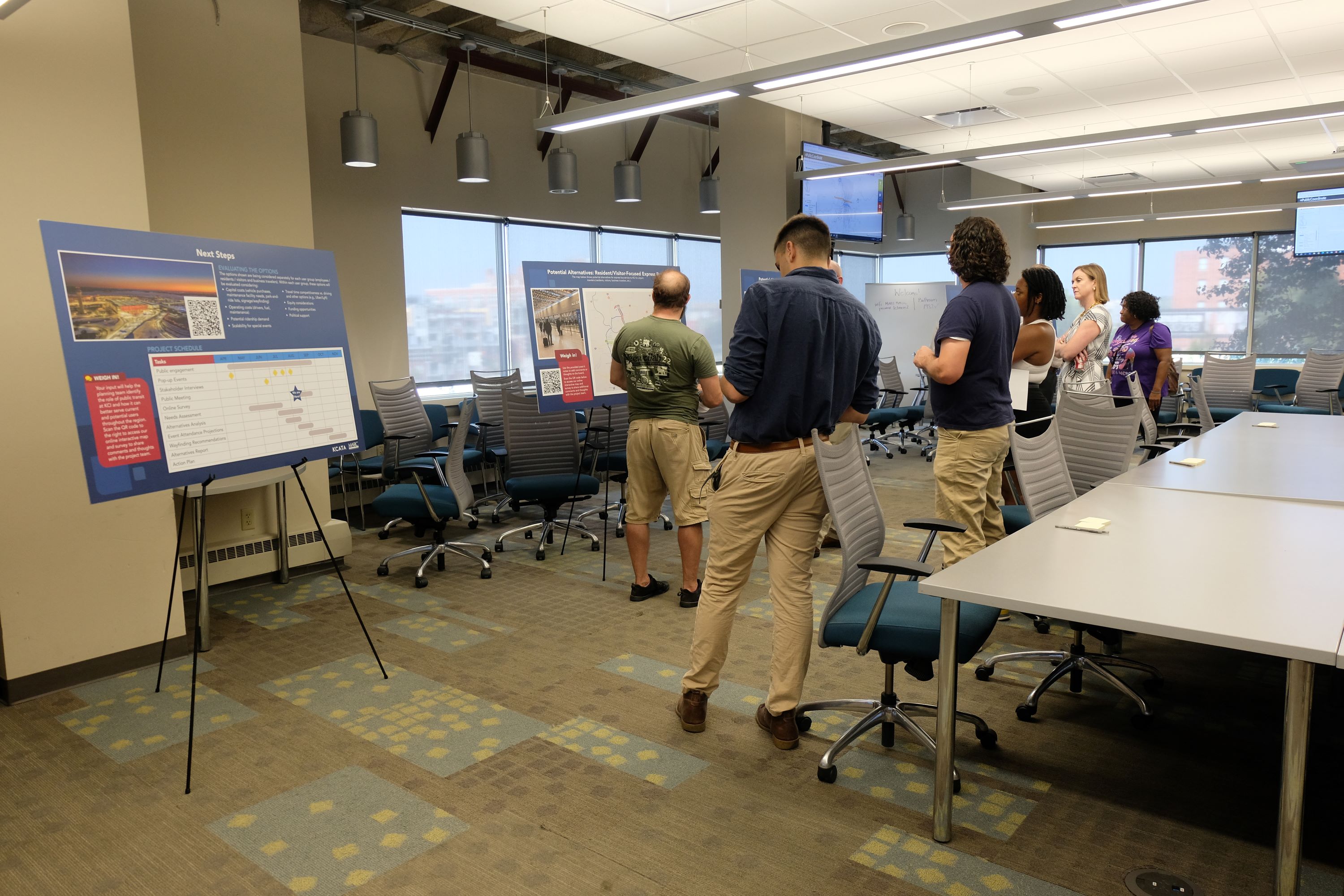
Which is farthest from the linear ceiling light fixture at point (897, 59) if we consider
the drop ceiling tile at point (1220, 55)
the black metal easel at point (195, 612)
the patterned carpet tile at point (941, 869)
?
the patterned carpet tile at point (941, 869)

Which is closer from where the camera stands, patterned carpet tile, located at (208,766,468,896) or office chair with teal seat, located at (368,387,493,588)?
patterned carpet tile, located at (208,766,468,896)

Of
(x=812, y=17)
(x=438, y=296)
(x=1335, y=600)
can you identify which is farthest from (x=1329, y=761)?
(x=438, y=296)

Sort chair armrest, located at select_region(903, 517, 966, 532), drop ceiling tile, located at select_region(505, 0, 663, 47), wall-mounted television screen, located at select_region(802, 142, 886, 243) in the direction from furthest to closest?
wall-mounted television screen, located at select_region(802, 142, 886, 243), drop ceiling tile, located at select_region(505, 0, 663, 47), chair armrest, located at select_region(903, 517, 966, 532)

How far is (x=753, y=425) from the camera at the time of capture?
2.75 meters

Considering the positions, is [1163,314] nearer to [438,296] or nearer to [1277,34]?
[1277,34]

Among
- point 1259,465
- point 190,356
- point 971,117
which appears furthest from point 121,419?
point 971,117

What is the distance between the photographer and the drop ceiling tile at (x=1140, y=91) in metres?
6.89

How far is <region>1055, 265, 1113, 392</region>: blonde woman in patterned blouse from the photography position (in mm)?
4602

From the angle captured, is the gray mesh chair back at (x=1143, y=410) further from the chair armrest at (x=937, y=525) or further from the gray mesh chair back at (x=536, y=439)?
the gray mesh chair back at (x=536, y=439)

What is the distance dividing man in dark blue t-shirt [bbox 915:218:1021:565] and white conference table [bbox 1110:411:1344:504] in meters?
0.53

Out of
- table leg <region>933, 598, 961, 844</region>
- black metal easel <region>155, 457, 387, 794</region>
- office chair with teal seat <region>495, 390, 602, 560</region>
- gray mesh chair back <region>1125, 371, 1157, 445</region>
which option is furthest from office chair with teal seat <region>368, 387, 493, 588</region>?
gray mesh chair back <region>1125, 371, 1157, 445</region>

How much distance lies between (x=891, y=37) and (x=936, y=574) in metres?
4.82

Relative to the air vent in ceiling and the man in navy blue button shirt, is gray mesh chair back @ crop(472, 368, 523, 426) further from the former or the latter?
the air vent in ceiling

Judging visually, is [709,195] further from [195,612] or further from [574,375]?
[195,612]
